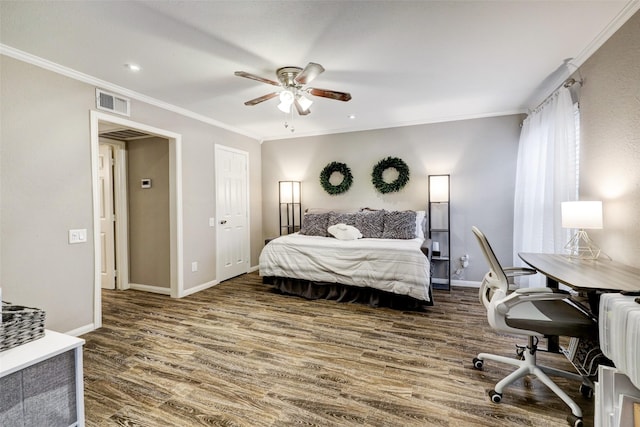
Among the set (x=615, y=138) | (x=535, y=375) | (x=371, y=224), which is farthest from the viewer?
(x=371, y=224)

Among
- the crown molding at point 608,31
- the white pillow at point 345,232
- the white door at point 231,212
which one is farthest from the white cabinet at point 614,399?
the white door at point 231,212

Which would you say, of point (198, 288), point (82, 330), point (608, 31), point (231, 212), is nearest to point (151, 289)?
point (198, 288)

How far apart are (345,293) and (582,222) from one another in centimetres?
248

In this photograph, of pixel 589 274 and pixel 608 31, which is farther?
pixel 608 31

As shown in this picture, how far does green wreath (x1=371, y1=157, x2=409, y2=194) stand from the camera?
15.4 feet

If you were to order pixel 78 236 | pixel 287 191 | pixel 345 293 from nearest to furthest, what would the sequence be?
pixel 78 236 < pixel 345 293 < pixel 287 191

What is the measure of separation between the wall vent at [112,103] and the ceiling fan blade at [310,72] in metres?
2.10

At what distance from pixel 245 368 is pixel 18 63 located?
313 cm

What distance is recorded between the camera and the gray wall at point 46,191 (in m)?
2.41

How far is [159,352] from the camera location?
2539 mm

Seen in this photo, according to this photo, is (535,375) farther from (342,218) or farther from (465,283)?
(342,218)

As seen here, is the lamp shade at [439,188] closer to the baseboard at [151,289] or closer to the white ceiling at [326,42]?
the white ceiling at [326,42]

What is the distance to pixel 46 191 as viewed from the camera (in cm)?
265

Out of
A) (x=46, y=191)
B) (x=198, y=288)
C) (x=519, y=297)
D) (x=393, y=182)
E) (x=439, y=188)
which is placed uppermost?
(x=393, y=182)
